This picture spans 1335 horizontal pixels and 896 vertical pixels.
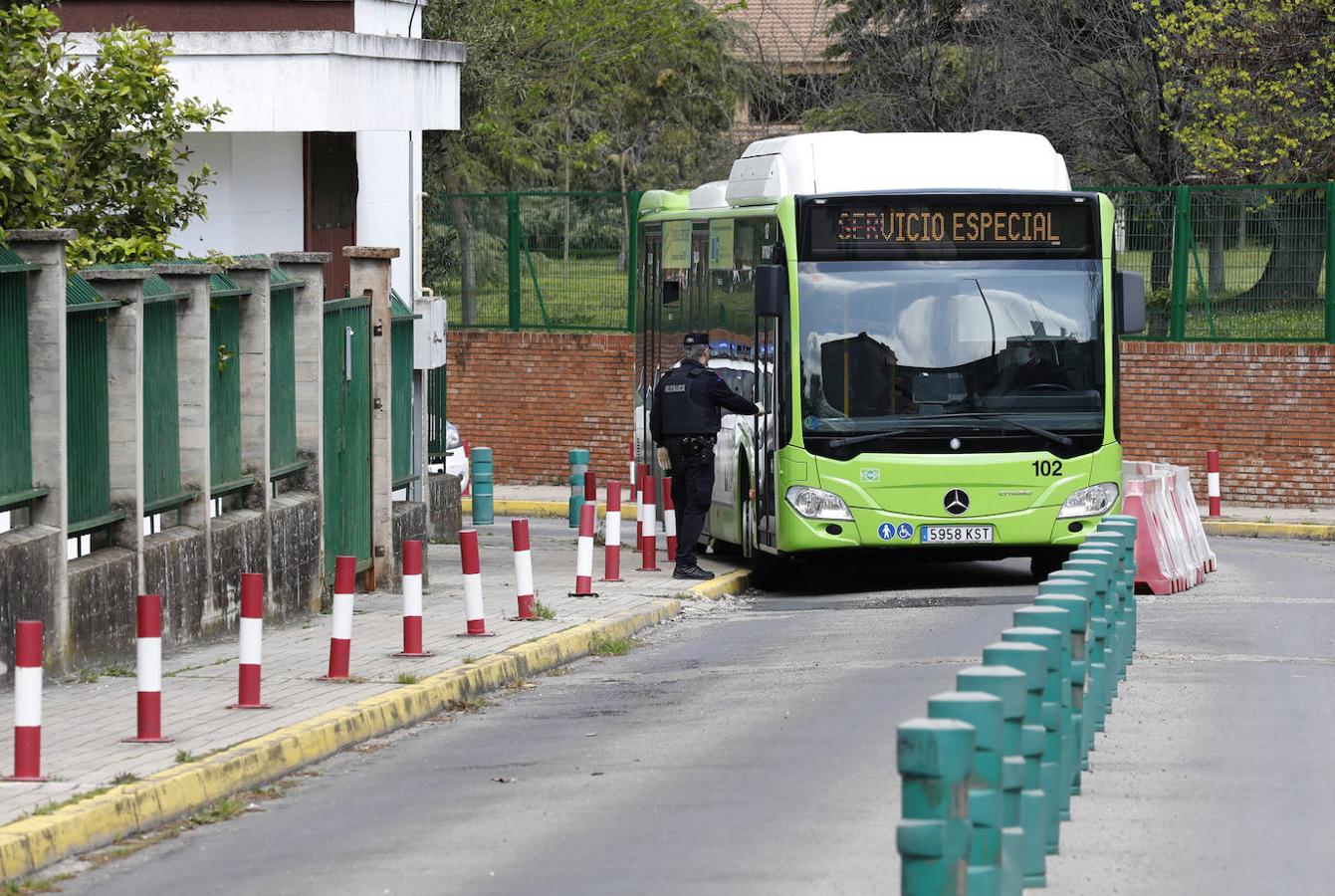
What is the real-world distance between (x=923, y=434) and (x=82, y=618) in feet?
24.0

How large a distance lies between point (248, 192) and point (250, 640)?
496 inches

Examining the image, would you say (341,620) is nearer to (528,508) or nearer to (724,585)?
(724,585)

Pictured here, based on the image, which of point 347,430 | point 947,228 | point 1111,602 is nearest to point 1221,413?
point 947,228

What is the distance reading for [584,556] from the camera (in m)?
17.3

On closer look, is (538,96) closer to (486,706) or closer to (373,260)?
(373,260)

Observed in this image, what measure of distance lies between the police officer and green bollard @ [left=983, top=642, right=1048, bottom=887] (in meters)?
11.5

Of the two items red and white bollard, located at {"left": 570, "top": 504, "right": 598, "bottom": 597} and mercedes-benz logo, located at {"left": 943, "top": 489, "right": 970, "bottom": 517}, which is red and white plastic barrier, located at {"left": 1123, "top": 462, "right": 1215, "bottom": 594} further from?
red and white bollard, located at {"left": 570, "top": 504, "right": 598, "bottom": 597}

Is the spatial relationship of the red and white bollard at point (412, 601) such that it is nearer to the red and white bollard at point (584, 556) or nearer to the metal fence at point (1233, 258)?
the red and white bollard at point (584, 556)

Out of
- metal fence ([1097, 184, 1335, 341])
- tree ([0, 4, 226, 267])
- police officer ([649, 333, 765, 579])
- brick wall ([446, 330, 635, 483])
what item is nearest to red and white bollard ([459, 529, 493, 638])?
tree ([0, 4, 226, 267])

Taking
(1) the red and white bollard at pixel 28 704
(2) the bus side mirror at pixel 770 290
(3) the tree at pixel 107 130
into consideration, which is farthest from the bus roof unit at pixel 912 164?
(1) the red and white bollard at pixel 28 704

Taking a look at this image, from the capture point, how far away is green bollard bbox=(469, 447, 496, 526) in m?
26.3

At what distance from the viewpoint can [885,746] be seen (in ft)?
34.4

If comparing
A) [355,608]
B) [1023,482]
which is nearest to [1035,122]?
[1023,482]

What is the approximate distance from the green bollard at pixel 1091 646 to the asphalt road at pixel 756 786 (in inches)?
7.3
